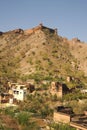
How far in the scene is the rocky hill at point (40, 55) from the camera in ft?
147

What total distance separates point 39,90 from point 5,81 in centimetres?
605

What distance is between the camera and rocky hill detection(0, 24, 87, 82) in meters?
44.8

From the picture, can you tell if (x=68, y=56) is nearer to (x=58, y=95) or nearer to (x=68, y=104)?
(x=58, y=95)

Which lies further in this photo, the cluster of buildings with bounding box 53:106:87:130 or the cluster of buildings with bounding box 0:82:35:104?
the cluster of buildings with bounding box 0:82:35:104

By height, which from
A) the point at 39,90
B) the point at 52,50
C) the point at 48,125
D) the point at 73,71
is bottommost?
the point at 48,125

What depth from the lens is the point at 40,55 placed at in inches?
1935

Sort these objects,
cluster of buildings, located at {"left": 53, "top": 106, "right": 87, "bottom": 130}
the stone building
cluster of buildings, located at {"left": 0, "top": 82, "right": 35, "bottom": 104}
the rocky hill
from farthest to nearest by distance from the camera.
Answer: the rocky hill, the stone building, cluster of buildings, located at {"left": 0, "top": 82, "right": 35, "bottom": 104}, cluster of buildings, located at {"left": 53, "top": 106, "right": 87, "bottom": 130}

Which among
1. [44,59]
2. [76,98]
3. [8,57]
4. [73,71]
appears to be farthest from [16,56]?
[76,98]

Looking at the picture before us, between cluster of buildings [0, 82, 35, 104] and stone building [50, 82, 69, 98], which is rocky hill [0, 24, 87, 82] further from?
stone building [50, 82, 69, 98]

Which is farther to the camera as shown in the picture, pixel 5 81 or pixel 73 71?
pixel 73 71

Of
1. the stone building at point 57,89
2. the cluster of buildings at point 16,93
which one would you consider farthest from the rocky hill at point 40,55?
the stone building at point 57,89

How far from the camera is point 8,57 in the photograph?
51688mm

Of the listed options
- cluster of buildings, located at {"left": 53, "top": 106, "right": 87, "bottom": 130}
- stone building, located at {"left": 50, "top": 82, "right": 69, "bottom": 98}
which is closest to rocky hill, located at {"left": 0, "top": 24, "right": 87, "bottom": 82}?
stone building, located at {"left": 50, "top": 82, "right": 69, "bottom": 98}

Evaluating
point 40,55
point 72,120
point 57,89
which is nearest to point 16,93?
point 57,89
